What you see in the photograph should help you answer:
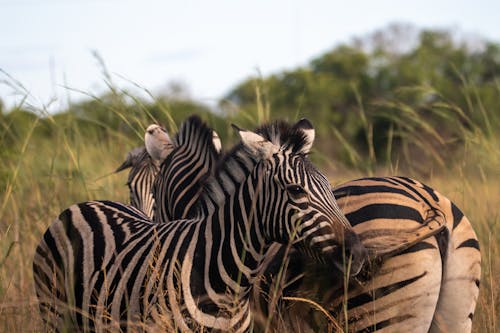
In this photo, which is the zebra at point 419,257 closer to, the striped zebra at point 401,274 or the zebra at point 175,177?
the striped zebra at point 401,274

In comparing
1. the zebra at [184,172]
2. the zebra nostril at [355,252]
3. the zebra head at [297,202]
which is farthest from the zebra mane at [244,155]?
the zebra at [184,172]

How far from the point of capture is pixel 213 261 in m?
3.17

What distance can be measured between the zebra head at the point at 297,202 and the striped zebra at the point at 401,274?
0.23m

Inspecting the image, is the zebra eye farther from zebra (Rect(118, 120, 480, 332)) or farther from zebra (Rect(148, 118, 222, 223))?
zebra (Rect(148, 118, 222, 223))

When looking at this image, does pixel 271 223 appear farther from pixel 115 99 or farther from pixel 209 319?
pixel 115 99

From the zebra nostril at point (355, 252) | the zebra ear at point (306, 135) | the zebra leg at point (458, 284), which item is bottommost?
the zebra leg at point (458, 284)

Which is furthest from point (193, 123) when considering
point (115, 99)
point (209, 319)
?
point (209, 319)

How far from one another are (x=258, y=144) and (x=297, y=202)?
33 centimetres

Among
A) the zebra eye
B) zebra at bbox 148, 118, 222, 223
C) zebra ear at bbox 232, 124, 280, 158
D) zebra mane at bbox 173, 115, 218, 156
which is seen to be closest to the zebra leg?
the zebra eye

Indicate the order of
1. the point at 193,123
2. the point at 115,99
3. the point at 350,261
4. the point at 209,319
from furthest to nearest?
the point at 115,99 → the point at 193,123 → the point at 209,319 → the point at 350,261

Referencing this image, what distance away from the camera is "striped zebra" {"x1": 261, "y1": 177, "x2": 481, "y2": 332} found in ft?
10.1

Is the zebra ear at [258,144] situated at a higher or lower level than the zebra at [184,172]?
higher

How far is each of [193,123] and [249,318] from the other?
1.99 metres

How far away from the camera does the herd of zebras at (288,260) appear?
304 cm
